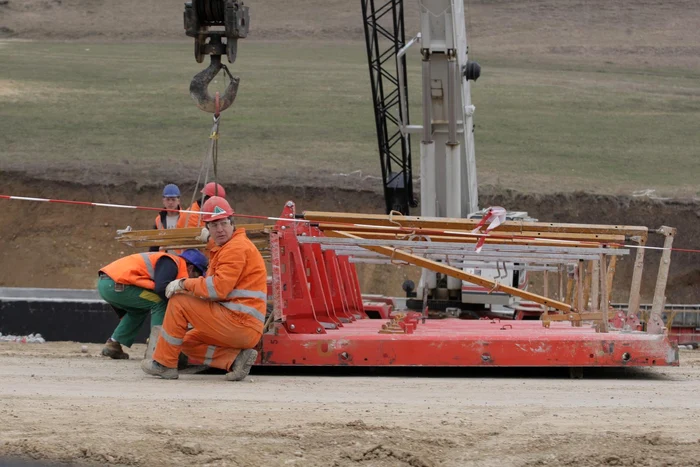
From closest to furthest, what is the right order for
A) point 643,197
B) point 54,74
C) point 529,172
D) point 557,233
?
point 557,233
point 643,197
point 529,172
point 54,74

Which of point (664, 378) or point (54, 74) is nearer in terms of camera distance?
point (664, 378)

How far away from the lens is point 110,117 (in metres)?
36.8

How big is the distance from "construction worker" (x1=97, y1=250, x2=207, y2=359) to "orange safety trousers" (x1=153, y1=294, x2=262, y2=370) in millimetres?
1030

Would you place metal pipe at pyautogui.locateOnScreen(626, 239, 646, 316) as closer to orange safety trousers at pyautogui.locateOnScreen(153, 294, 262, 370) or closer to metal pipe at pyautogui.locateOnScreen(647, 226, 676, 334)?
metal pipe at pyautogui.locateOnScreen(647, 226, 676, 334)

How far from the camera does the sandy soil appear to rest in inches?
298

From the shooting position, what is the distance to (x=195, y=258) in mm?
12258

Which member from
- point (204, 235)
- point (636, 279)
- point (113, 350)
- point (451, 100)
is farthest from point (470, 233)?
point (451, 100)

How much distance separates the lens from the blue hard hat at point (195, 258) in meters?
12.2

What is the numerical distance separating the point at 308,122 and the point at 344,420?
28.5 meters

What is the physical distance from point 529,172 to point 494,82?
13.9 meters

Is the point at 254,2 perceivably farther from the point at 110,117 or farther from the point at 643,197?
the point at 643,197

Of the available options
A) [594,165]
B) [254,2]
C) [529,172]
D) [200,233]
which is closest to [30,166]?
[529,172]

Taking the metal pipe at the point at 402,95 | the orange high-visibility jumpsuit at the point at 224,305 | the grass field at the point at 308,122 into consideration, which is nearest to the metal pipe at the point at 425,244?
the orange high-visibility jumpsuit at the point at 224,305

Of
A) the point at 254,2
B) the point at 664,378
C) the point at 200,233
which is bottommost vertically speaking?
the point at 664,378
